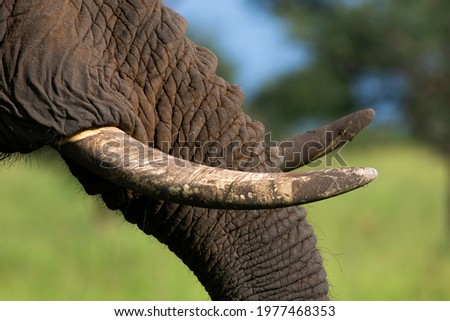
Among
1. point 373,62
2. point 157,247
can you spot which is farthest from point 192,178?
point 373,62

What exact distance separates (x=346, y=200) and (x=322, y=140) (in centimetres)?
870

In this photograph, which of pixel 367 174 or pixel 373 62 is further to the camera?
pixel 373 62

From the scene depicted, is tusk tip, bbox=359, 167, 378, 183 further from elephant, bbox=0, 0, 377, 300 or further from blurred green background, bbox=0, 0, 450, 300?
blurred green background, bbox=0, 0, 450, 300

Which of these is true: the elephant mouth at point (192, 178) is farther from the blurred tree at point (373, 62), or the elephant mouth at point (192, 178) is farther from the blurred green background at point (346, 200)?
the blurred tree at point (373, 62)

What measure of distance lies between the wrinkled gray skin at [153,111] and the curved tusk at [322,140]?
7.4 inches

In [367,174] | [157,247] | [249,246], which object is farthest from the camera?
[157,247]

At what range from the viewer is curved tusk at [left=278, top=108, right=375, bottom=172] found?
3.18 metres

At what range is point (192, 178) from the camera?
2604 mm

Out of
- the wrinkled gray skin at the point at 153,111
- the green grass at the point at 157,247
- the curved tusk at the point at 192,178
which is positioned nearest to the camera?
the curved tusk at the point at 192,178

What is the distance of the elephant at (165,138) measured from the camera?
2627 millimetres

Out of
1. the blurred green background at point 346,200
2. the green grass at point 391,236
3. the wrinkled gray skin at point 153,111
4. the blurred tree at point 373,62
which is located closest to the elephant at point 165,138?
the wrinkled gray skin at point 153,111

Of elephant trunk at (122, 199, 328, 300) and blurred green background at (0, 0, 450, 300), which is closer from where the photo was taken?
elephant trunk at (122, 199, 328, 300)

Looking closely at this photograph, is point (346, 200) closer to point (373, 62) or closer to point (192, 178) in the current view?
point (373, 62)

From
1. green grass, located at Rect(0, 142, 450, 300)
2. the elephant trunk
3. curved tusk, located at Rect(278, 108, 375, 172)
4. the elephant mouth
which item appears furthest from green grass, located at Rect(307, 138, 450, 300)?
the elephant mouth
